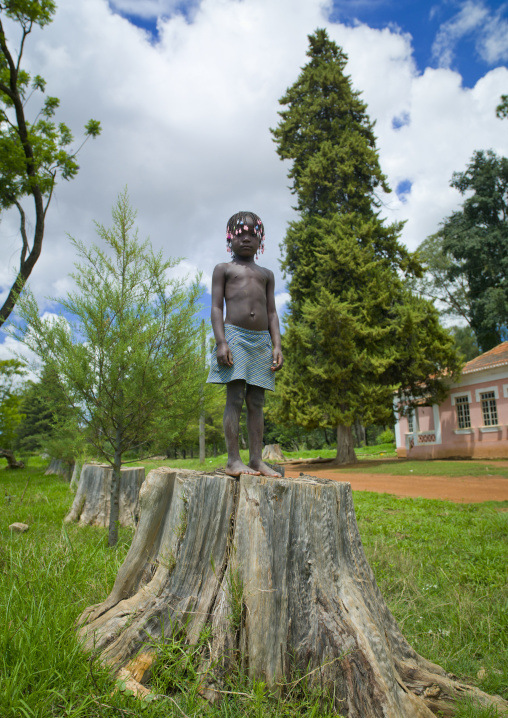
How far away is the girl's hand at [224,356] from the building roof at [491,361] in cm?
1763

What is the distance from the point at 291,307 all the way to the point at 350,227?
389 cm

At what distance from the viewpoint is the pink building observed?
18.3 m

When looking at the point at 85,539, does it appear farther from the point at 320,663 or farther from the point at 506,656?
the point at 506,656

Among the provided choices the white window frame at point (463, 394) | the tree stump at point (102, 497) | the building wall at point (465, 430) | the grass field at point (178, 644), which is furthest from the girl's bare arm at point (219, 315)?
the white window frame at point (463, 394)

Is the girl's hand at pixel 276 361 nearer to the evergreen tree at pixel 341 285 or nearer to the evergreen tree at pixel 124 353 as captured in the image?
the evergreen tree at pixel 124 353

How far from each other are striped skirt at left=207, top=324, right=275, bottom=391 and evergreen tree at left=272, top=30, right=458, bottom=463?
41.2 feet

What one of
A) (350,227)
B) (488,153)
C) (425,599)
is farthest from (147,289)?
(488,153)

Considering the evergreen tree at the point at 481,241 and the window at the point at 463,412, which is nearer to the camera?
the window at the point at 463,412

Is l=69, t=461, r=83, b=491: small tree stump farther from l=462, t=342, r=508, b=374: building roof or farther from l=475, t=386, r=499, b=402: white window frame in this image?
l=475, t=386, r=499, b=402: white window frame

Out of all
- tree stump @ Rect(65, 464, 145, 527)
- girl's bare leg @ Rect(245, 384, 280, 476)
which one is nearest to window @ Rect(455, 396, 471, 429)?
tree stump @ Rect(65, 464, 145, 527)

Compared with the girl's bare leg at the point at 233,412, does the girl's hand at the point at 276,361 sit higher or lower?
higher

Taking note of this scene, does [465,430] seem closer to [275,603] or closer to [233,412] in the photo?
[233,412]

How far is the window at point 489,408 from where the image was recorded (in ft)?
62.0

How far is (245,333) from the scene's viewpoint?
330cm
